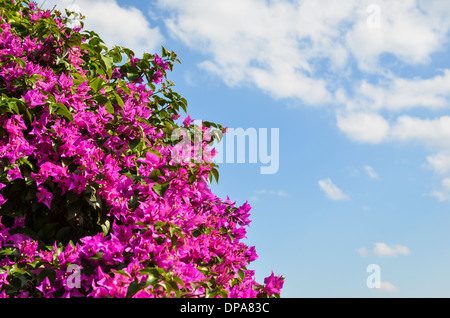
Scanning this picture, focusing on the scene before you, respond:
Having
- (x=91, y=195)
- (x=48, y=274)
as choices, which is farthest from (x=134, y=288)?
(x=91, y=195)

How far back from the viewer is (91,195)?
118 inches

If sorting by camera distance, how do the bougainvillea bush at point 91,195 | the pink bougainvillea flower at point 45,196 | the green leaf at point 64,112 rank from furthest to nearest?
the green leaf at point 64,112 < the pink bougainvillea flower at point 45,196 < the bougainvillea bush at point 91,195

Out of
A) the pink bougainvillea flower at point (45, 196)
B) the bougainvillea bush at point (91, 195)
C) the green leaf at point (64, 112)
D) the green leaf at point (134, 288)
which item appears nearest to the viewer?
the green leaf at point (134, 288)

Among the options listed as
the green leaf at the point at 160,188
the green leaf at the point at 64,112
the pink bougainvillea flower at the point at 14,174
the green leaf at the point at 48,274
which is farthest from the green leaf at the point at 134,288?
the green leaf at the point at 64,112

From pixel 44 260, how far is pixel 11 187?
746mm

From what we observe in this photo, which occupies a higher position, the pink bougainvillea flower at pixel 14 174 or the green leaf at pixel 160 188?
the pink bougainvillea flower at pixel 14 174

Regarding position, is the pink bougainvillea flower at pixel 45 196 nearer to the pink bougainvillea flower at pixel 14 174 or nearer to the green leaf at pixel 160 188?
the pink bougainvillea flower at pixel 14 174

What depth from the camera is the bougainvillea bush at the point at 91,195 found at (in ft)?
8.93

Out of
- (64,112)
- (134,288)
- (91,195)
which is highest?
(64,112)

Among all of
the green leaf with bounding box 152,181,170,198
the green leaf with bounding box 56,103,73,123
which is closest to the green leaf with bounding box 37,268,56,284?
the green leaf with bounding box 152,181,170,198

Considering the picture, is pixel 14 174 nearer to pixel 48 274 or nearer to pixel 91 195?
pixel 91 195

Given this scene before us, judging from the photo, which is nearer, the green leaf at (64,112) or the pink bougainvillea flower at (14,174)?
the pink bougainvillea flower at (14,174)
